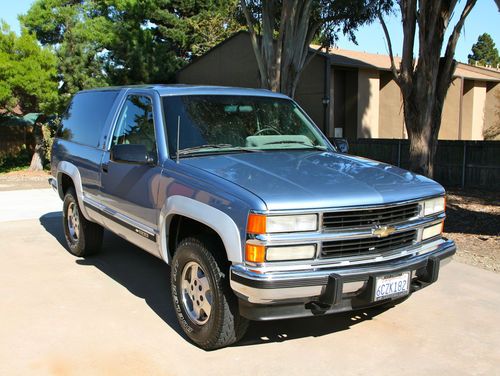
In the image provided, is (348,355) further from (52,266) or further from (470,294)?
(52,266)

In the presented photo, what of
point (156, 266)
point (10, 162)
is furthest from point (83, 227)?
point (10, 162)

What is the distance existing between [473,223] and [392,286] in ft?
19.4

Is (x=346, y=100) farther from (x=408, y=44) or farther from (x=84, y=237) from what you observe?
(x=84, y=237)

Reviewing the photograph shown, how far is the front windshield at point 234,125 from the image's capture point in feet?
14.9

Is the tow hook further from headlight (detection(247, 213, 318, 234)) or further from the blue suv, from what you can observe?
headlight (detection(247, 213, 318, 234))

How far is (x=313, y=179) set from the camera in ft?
12.5

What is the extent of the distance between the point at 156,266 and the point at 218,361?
266cm

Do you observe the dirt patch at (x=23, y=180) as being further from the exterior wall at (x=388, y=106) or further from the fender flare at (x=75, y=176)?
the exterior wall at (x=388, y=106)

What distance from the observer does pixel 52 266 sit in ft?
20.4

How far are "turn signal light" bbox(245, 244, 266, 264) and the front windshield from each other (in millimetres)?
1298

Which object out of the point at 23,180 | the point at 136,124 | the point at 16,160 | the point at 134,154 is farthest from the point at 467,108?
the point at 134,154

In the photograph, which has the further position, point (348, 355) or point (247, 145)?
point (247, 145)

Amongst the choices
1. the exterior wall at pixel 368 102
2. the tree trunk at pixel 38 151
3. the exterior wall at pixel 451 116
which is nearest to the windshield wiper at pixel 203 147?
the tree trunk at pixel 38 151

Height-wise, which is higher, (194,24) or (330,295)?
(194,24)
